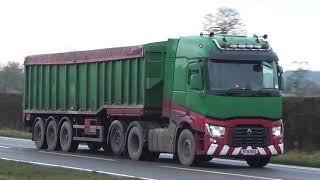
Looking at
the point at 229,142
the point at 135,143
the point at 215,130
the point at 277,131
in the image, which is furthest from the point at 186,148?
the point at 135,143

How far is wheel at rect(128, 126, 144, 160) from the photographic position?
2378cm

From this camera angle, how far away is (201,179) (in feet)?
57.3

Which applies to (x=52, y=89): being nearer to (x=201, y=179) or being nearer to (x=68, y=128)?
(x=68, y=128)

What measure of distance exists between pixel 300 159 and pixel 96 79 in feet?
23.1

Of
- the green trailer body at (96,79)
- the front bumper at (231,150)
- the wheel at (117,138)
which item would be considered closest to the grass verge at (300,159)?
the front bumper at (231,150)

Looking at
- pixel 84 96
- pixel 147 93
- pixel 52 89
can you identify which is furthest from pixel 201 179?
pixel 52 89

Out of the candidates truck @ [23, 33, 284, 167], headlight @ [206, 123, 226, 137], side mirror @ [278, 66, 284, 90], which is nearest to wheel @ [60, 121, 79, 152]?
truck @ [23, 33, 284, 167]

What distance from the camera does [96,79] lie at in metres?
26.9

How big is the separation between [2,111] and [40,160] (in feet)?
93.3

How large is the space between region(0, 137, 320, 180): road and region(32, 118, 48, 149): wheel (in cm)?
330

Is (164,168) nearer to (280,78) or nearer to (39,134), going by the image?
(280,78)

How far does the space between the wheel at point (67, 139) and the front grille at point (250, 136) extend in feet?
28.8

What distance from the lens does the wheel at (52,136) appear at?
29.3 metres

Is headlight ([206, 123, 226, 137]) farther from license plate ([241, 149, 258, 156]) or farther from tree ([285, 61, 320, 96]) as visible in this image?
tree ([285, 61, 320, 96])
